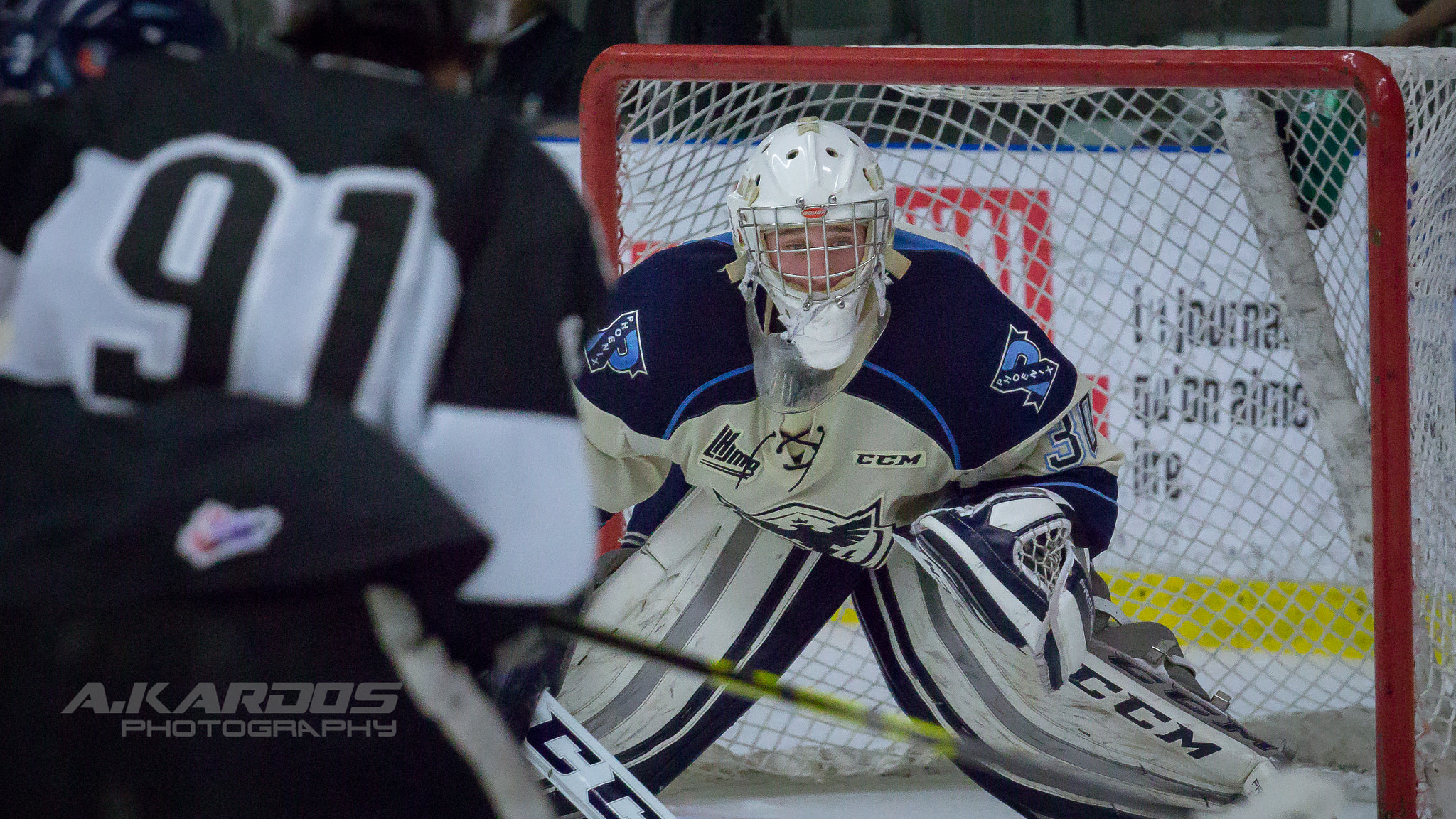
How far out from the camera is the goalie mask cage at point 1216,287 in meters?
1.92

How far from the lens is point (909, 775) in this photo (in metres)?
2.47

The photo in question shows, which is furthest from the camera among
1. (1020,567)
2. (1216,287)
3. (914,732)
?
(1216,287)

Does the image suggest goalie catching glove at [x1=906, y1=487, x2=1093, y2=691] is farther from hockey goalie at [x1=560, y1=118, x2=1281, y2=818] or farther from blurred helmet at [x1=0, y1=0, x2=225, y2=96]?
blurred helmet at [x1=0, y1=0, x2=225, y2=96]

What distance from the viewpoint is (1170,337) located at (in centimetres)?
271

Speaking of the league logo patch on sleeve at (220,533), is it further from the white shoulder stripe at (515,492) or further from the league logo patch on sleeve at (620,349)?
the league logo patch on sleeve at (620,349)

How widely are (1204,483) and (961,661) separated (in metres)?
1.00

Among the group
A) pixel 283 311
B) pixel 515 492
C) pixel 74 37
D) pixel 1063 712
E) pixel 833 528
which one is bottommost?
pixel 1063 712

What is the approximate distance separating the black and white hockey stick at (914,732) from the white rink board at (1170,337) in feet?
2.61

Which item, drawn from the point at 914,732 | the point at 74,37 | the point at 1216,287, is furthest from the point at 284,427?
the point at 1216,287

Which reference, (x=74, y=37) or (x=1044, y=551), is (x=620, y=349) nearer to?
(x=1044, y=551)

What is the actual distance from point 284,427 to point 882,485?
1.25 m

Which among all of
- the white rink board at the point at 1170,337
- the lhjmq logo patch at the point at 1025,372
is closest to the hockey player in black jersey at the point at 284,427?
the lhjmq logo patch at the point at 1025,372

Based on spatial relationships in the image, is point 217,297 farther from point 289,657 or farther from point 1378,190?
point 1378,190

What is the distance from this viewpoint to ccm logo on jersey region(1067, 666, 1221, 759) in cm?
184
